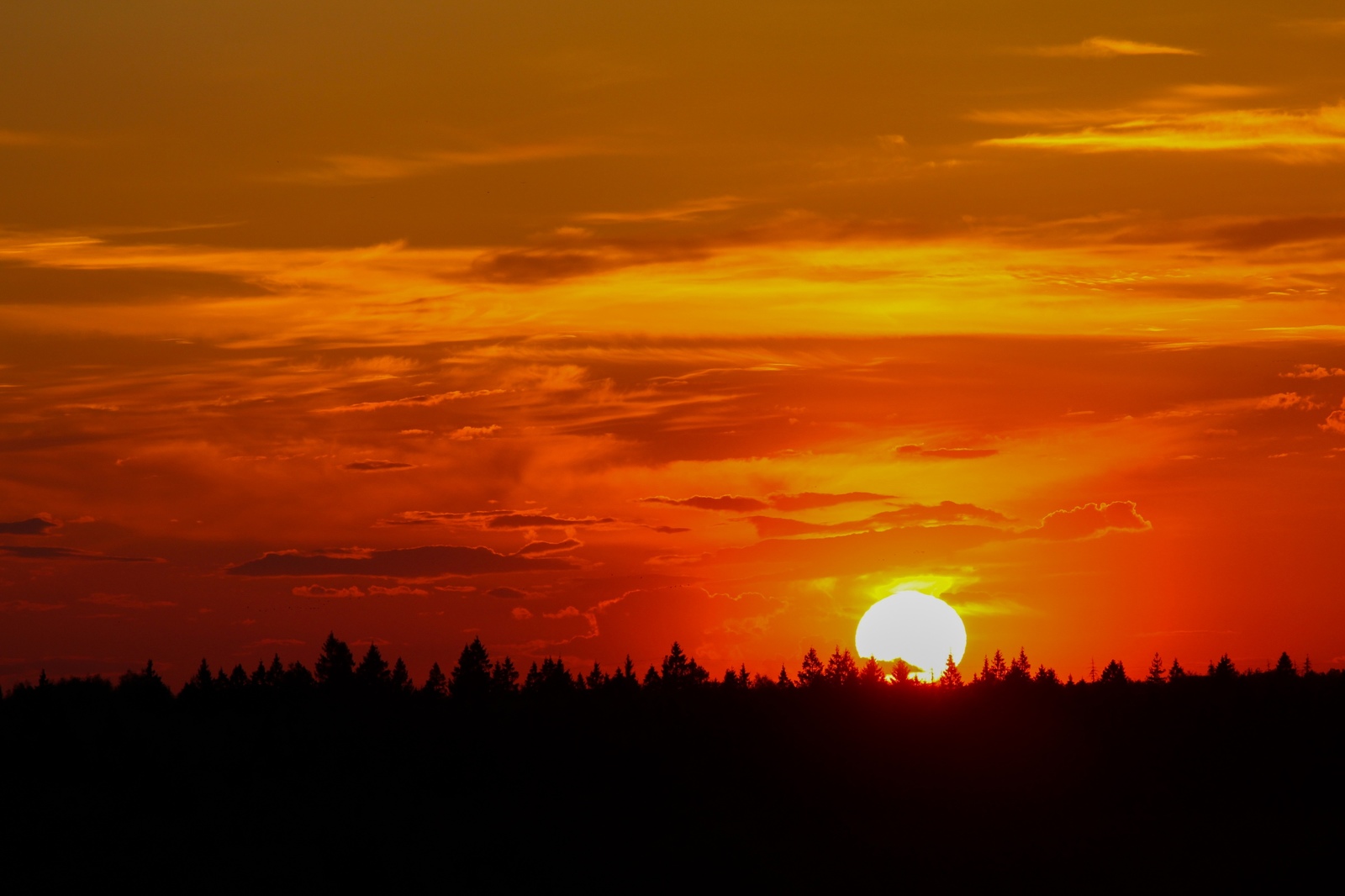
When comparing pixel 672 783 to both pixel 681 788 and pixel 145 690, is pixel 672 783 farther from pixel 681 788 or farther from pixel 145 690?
pixel 145 690

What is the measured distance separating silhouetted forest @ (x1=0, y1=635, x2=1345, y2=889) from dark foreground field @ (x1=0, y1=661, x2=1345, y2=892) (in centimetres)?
A: 38

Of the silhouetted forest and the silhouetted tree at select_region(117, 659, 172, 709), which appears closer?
the silhouetted forest

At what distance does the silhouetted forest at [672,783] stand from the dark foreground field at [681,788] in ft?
1.24

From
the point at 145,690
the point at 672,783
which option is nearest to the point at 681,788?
the point at 672,783

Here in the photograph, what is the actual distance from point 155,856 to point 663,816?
5032 cm

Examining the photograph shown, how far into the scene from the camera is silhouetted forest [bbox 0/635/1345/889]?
440 ft

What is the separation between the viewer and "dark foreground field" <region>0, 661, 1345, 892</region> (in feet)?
433

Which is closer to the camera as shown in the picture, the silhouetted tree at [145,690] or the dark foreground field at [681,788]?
the dark foreground field at [681,788]

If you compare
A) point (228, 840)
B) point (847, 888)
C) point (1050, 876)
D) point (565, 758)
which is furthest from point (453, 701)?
point (1050, 876)

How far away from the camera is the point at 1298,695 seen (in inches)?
7259

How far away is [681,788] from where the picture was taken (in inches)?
6378

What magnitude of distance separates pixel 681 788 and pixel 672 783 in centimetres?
131

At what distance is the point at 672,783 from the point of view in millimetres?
162875

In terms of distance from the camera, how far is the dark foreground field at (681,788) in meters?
132
